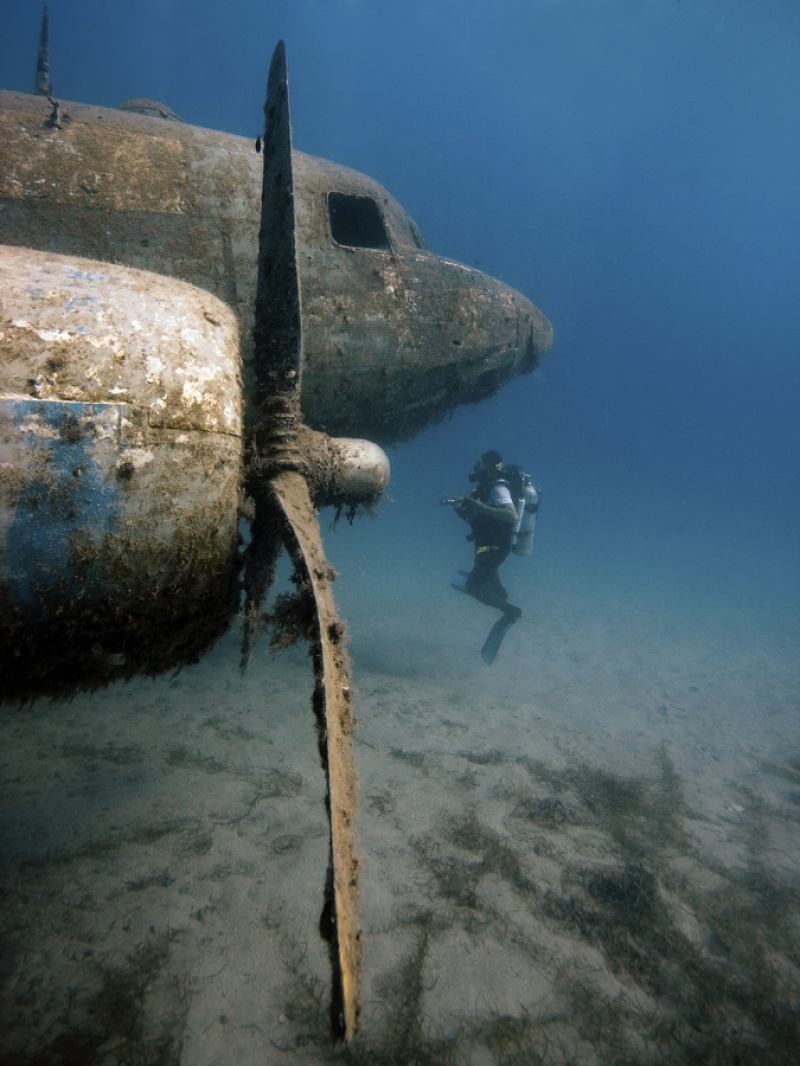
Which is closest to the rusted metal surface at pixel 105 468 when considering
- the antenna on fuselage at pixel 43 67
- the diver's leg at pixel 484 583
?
the antenna on fuselage at pixel 43 67

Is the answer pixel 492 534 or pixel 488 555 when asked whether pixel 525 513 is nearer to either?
pixel 492 534

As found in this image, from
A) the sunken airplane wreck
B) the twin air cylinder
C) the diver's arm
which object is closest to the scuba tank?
the diver's arm

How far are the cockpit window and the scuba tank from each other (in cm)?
698

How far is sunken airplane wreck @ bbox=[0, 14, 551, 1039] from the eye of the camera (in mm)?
1549

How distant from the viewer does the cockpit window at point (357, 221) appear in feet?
16.1

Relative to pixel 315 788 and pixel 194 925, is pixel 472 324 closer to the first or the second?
pixel 315 788

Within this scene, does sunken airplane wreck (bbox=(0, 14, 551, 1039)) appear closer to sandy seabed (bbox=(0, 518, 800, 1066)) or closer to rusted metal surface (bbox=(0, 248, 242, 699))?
rusted metal surface (bbox=(0, 248, 242, 699))

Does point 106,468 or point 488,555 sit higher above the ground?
point 106,468

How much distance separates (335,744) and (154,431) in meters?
1.20

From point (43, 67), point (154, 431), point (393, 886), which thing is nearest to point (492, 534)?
point (393, 886)

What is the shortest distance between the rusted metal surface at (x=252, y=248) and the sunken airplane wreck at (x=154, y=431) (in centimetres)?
2

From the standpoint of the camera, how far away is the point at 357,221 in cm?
530

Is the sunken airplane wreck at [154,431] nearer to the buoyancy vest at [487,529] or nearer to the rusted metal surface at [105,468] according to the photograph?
the rusted metal surface at [105,468]

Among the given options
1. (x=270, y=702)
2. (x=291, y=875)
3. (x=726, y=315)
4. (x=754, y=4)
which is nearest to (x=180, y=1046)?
(x=291, y=875)
